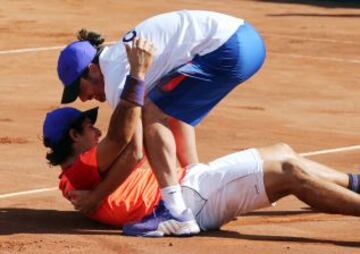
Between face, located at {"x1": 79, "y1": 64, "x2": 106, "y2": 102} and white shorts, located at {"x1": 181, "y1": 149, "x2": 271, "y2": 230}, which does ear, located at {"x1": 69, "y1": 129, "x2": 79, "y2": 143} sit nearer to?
face, located at {"x1": 79, "y1": 64, "x2": 106, "y2": 102}

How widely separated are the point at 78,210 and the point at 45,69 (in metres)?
7.79

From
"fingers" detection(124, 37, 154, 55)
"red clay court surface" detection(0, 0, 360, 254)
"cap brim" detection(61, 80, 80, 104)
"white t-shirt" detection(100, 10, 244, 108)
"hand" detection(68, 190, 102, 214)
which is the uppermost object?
"fingers" detection(124, 37, 154, 55)

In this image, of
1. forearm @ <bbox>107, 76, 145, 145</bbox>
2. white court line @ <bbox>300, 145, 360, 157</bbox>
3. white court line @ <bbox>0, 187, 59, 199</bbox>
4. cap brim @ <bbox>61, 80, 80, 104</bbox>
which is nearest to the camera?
forearm @ <bbox>107, 76, 145, 145</bbox>

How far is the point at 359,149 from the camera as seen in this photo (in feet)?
37.6

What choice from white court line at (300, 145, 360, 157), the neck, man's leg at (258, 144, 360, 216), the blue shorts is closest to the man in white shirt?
the blue shorts

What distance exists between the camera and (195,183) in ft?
26.0

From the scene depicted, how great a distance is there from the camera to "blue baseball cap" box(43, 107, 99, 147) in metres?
8.09

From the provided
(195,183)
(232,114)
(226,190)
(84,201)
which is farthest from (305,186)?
(232,114)

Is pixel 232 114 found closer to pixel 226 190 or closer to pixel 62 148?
A: pixel 62 148

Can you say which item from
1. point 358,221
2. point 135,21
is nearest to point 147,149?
point 358,221

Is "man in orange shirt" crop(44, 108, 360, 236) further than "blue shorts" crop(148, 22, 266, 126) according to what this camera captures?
No

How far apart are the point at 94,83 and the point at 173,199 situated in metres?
0.81

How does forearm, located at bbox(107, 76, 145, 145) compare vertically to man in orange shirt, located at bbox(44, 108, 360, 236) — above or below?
above

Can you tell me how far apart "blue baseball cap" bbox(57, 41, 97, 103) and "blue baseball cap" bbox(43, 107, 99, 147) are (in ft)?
0.28
